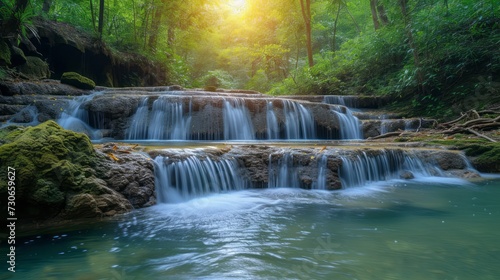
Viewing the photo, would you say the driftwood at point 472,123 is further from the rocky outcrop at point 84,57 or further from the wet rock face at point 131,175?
the rocky outcrop at point 84,57

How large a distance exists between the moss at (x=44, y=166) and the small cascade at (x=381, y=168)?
4333mm

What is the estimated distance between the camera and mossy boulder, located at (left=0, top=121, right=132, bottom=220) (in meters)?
3.12

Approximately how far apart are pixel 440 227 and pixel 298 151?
9.23 ft

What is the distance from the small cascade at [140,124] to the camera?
8.45 metres

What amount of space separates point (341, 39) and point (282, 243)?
86.2 ft

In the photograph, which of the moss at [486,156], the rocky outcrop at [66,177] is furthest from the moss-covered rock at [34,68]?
the moss at [486,156]

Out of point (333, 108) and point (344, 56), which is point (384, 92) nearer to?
point (333, 108)

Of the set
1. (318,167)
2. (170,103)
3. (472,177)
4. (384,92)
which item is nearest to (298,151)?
(318,167)

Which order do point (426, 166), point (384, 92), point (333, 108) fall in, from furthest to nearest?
point (384, 92)
point (333, 108)
point (426, 166)

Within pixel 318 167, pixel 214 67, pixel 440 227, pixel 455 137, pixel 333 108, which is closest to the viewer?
pixel 440 227

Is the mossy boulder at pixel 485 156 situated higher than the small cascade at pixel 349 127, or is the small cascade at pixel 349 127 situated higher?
the small cascade at pixel 349 127

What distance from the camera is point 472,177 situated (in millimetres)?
5793

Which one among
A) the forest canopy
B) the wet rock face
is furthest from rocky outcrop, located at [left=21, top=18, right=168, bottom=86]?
the wet rock face

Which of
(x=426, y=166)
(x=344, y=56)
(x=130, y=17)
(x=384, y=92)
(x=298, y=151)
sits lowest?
(x=426, y=166)
